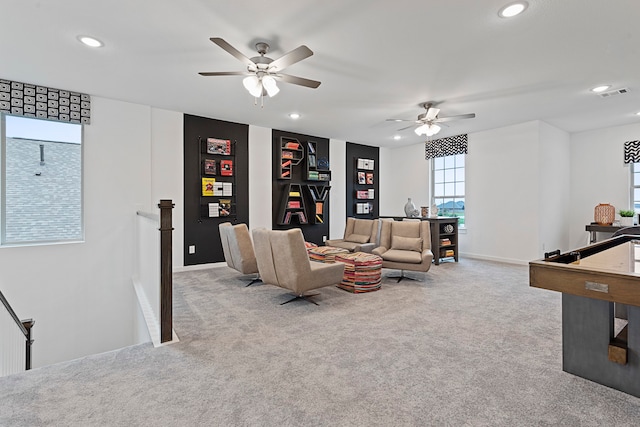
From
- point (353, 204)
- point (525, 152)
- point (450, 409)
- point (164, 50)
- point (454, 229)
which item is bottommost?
point (450, 409)

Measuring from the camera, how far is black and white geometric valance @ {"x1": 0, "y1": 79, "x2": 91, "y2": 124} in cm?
397

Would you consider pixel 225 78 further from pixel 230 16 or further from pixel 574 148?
pixel 574 148

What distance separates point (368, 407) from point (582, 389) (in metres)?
1.34

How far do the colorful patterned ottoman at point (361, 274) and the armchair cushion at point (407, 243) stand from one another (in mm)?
858

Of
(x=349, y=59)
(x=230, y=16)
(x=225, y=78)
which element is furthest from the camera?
(x=225, y=78)

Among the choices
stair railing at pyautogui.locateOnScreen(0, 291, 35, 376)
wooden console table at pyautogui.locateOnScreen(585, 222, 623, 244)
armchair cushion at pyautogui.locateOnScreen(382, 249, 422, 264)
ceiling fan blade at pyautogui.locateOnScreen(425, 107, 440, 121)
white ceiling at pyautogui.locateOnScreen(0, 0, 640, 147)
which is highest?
white ceiling at pyautogui.locateOnScreen(0, 0, 640, 147)

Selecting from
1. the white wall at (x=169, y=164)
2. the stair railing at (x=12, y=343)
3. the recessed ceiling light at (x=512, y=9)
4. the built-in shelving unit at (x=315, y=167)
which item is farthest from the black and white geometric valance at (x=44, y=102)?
the recessed ceiling light at (x=512, y=9)

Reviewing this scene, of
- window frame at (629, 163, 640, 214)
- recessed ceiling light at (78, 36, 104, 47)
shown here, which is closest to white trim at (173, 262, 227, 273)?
recessed ceiling light at (78, 36, 104, 47)

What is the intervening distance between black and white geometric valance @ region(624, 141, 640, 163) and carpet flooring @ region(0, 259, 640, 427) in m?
4.69

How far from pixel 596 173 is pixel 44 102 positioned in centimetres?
946

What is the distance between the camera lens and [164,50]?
320 cm

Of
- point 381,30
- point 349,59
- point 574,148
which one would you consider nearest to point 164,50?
point 349,59

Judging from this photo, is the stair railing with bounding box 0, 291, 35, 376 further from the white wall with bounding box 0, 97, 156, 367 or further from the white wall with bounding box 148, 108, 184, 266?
the white wall with bounding box 148, 108, 184, 266

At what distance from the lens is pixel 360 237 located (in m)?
5.89
